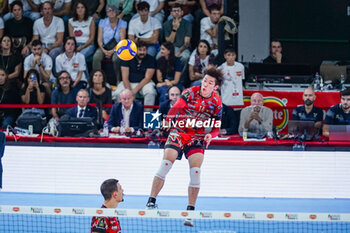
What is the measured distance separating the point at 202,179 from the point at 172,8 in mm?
5357

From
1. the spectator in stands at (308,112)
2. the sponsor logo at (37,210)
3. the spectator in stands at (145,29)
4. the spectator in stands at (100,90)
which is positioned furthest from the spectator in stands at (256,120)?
the sponsor logo at (37,210)

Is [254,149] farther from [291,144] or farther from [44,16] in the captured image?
[44,16]

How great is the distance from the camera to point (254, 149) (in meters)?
12.8

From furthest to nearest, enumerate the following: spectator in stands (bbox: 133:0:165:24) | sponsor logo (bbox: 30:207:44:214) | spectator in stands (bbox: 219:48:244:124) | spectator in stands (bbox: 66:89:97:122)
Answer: spectator in stands (bbox: 133:0:165:24) → spectator in stands (bbox: 219:48:244:124) → spectator in stands (bbox: 66:89:97:122) → sponsor logo (bbox: 30:207:44:214)

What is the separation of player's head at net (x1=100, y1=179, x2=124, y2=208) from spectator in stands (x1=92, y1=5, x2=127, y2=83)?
963 centimetres

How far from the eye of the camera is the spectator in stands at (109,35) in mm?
16547

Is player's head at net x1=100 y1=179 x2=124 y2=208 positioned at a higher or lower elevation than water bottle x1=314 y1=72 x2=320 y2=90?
lower

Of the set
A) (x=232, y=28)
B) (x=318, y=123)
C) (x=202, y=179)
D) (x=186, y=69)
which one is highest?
(x=232, y=28)

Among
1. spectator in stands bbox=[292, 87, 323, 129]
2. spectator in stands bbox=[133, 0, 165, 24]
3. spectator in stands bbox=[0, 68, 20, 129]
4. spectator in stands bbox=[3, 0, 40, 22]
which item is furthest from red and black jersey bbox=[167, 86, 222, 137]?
spectator in stands bbox=[3, 0, 40, 22]

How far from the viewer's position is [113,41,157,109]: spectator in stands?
15703mm

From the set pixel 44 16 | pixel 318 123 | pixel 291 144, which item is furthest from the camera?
pixel 44 16

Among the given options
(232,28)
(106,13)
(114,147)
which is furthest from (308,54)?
(114,147)

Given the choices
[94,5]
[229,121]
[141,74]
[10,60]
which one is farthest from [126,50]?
[10,60]

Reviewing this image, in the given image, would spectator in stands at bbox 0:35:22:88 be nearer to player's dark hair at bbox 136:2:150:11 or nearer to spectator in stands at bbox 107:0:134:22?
spectator in stands at bbox 107:0:134:22
